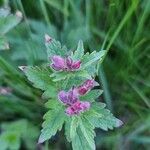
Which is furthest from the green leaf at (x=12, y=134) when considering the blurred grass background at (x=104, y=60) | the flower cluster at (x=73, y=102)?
the flower cluster at (x=73, y=102)

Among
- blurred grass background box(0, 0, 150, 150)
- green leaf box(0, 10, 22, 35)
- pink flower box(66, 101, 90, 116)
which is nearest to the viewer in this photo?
pink flower box(66, 101, 90, 116)

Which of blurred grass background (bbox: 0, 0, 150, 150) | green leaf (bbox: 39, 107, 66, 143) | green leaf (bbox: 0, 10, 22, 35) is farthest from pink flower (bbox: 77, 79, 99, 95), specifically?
green leaf (bbox: 0, 10, 22, 35)

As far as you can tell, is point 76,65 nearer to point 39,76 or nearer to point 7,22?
point 39,76

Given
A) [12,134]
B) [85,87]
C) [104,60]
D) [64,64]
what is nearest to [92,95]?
[85,87]

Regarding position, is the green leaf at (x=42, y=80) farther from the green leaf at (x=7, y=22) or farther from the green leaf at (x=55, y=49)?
the green leaf at (x=7, y=22)

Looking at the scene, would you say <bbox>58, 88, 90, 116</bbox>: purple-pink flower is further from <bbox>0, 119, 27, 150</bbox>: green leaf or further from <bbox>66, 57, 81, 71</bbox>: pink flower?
<bbox>0, 119, 27, 150</bbox>: green leaf
